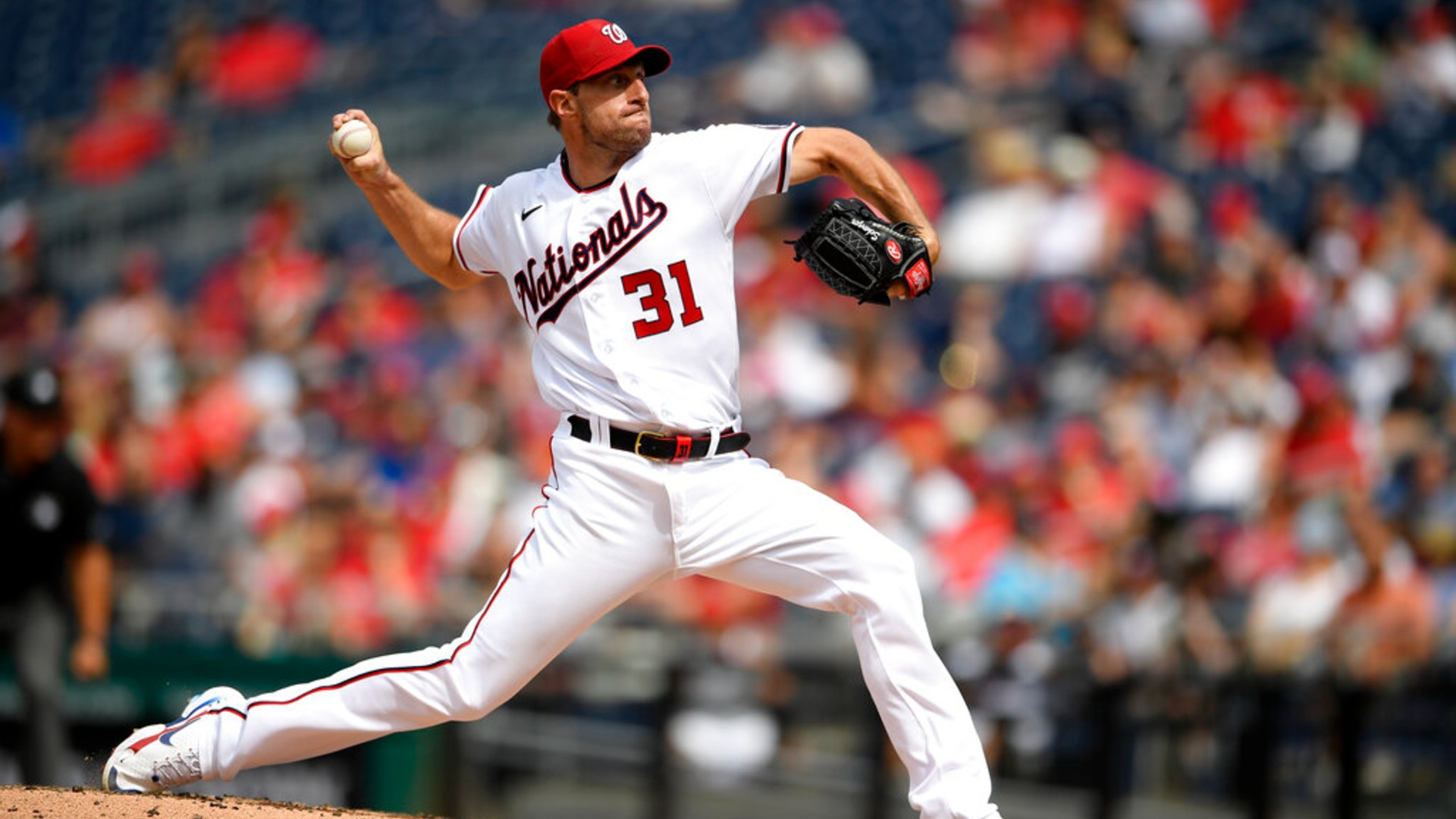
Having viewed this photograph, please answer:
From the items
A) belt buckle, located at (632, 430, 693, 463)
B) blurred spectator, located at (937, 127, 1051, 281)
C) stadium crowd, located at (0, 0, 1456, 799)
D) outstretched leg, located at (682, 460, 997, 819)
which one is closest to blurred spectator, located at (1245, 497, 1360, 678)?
stadium crowd, located at (0, 0, 1456, 799)

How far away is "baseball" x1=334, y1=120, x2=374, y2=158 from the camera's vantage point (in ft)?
12.6

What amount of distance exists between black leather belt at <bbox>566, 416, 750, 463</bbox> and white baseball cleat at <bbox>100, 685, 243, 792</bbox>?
1.06 metres

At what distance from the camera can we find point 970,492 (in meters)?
8.02

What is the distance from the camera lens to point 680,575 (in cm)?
376

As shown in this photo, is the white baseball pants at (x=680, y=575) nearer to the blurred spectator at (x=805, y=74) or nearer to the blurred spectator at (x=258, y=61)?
the blurred spectator at (x=805, y=74)

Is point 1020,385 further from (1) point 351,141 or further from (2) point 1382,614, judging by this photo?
(1) point 351,141

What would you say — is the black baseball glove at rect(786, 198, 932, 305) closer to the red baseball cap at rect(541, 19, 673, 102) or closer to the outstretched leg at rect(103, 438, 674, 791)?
Result: the red baseball cap at rect(541, 19, 673, 102)

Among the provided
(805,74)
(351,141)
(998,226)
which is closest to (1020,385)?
(998,226)

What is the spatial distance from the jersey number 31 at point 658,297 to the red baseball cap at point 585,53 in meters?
0.43

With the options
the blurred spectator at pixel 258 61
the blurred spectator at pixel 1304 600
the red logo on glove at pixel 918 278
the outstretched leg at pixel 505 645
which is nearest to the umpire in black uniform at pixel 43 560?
the outstretched leg at pixel 505 645

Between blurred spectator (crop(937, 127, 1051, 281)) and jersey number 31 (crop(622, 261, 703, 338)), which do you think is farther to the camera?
blurred spectator (crop(937, 127, 1051, 281))

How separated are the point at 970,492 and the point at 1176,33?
166 inches

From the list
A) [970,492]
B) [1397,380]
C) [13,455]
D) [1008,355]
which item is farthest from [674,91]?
[13,455]

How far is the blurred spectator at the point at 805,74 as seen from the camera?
10883 mm
